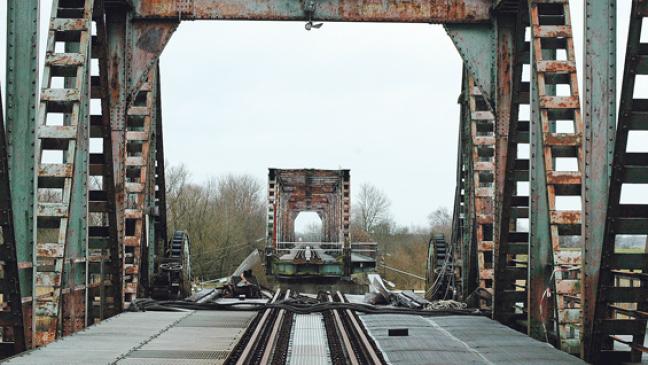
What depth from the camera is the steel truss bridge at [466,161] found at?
8930mm

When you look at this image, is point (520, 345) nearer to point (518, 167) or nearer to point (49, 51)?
point (518, 167)

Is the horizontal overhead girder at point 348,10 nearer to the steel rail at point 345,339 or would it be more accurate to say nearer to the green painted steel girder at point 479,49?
the green painted steel girder at point 479,49

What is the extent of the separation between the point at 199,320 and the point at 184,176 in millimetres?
48680

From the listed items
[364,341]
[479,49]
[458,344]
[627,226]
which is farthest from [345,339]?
[479,49]

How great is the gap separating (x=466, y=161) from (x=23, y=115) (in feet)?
31.4

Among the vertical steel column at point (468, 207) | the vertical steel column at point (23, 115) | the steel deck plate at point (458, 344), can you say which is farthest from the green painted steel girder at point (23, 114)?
the vertical steel column at point (468, 207)

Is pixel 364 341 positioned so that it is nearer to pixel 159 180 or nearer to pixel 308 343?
pixel 308 343

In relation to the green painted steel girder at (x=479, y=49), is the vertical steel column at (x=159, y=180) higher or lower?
lower

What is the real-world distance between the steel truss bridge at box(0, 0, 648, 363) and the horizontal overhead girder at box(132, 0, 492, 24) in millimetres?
25

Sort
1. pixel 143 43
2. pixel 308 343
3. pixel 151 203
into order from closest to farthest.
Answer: pixel 308 343 < pixel 143 43 < pixel 151 203

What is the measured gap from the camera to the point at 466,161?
16.7m

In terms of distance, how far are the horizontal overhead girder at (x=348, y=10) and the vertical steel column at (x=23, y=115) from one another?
4960mm

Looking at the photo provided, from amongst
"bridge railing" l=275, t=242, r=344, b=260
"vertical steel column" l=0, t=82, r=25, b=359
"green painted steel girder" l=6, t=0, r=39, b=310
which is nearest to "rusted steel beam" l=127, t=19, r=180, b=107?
"green painted steel girder" l=6, t=0, r=39, b=310

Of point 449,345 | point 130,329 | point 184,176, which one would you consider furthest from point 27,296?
point 184,176
